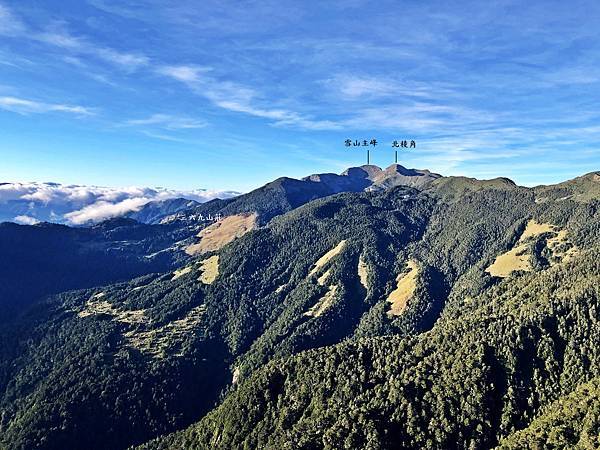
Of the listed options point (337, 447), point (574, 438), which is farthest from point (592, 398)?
point (337, 447)

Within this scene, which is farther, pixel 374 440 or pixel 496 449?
pixel 374 440

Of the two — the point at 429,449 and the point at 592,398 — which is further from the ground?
the point at 592,398

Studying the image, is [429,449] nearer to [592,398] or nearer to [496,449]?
[496,449]

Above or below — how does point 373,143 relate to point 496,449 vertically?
above

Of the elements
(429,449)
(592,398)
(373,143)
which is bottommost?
(429,449)

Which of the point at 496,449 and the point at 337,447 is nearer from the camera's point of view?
the point at 496,449

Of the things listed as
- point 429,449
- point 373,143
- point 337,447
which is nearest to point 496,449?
point 429,449

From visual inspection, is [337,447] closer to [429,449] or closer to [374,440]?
[374,440]

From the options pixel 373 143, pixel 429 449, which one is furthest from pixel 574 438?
pixel 373 143

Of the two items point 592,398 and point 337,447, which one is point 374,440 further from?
point 592,398
